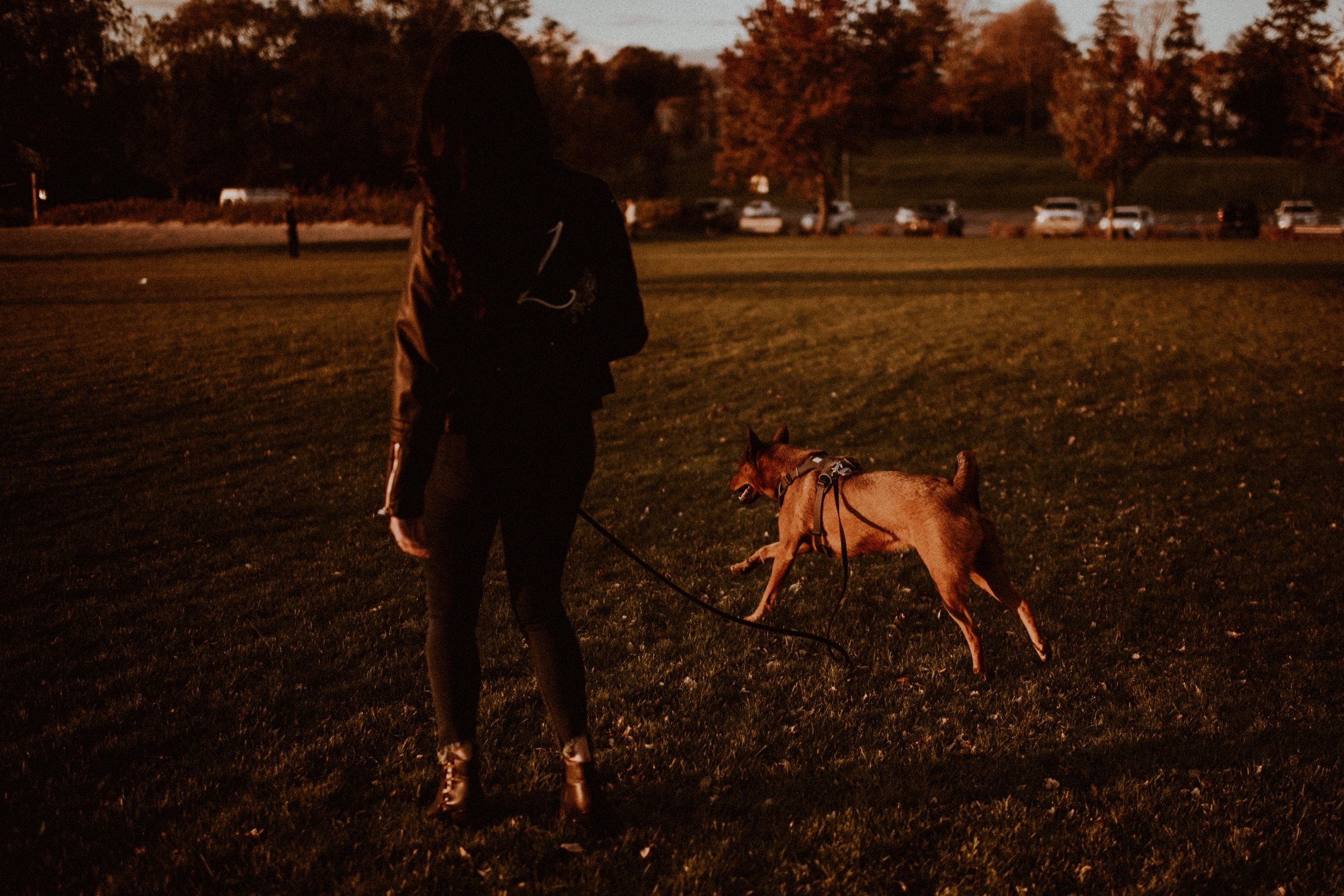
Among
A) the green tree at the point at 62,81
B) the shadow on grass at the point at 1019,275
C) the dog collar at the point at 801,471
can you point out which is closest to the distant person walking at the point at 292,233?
the green tree at the point at 62,81

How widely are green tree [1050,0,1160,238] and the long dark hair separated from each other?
44218mm

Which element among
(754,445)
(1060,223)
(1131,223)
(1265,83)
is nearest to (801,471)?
(754,445)

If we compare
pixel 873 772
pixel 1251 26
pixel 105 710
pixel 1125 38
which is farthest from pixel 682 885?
pixel 1251 26

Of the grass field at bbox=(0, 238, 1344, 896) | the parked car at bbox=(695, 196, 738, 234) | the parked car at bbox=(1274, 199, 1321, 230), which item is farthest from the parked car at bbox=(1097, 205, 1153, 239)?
the grass field at bbox=(0, 238, 1344, 896)

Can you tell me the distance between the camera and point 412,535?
2.55m

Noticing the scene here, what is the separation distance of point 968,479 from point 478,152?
2.80 meters

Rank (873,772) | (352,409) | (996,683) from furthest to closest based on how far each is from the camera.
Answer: (352,409), (996,683), (873,772)

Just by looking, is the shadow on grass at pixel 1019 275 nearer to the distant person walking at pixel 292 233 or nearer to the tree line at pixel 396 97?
the tree line at pixel 396 97

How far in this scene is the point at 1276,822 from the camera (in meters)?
3.13

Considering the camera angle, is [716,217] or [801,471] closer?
[801,471]

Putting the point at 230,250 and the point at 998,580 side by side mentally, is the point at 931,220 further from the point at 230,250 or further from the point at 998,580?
the point at 998,580

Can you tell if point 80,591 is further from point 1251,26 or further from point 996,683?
point 1251,26

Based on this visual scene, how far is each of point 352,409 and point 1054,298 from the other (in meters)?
14.5

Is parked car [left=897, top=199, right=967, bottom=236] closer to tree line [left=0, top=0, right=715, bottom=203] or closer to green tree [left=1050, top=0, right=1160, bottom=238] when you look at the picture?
green tree [left=1050, top=0, right=1160, bottom=238]
